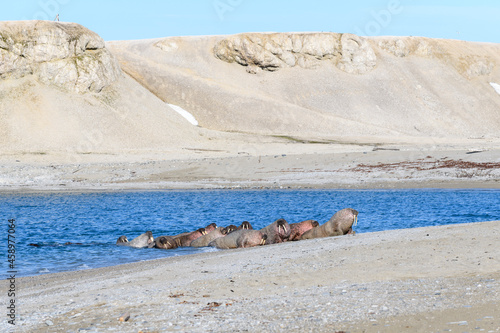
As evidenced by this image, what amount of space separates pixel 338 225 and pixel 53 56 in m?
55.7

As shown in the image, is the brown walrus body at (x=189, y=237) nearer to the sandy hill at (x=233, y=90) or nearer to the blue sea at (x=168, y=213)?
the blue sea at (x=168, y=213)

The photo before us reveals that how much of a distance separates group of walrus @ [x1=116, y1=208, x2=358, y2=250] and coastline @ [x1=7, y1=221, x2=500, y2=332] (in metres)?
3.62

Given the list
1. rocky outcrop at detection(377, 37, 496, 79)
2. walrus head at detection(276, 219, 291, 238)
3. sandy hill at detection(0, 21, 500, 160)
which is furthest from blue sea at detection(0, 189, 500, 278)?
Result: rocky outcrop at detection(377, 37, 496, 79)

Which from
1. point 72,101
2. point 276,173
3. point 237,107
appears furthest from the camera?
point 237,107

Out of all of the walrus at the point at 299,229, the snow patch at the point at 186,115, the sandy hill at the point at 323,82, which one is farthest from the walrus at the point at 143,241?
the snow patch at the point at 186,115

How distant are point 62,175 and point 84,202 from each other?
34.4 ft

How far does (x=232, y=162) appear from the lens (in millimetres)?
41906

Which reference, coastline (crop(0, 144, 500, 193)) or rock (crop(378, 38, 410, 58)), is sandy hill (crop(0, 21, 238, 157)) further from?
rock (crop(378, 38, 410, 58))

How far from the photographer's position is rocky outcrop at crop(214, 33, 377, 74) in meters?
95.7

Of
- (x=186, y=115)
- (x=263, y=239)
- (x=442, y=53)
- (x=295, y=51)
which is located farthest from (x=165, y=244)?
(x=442, y=53)

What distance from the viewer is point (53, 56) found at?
214ft

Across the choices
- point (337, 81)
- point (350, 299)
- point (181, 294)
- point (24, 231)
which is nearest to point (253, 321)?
point (350, 299)

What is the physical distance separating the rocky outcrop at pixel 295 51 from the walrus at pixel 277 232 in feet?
266

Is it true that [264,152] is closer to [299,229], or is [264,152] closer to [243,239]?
[299,229]
